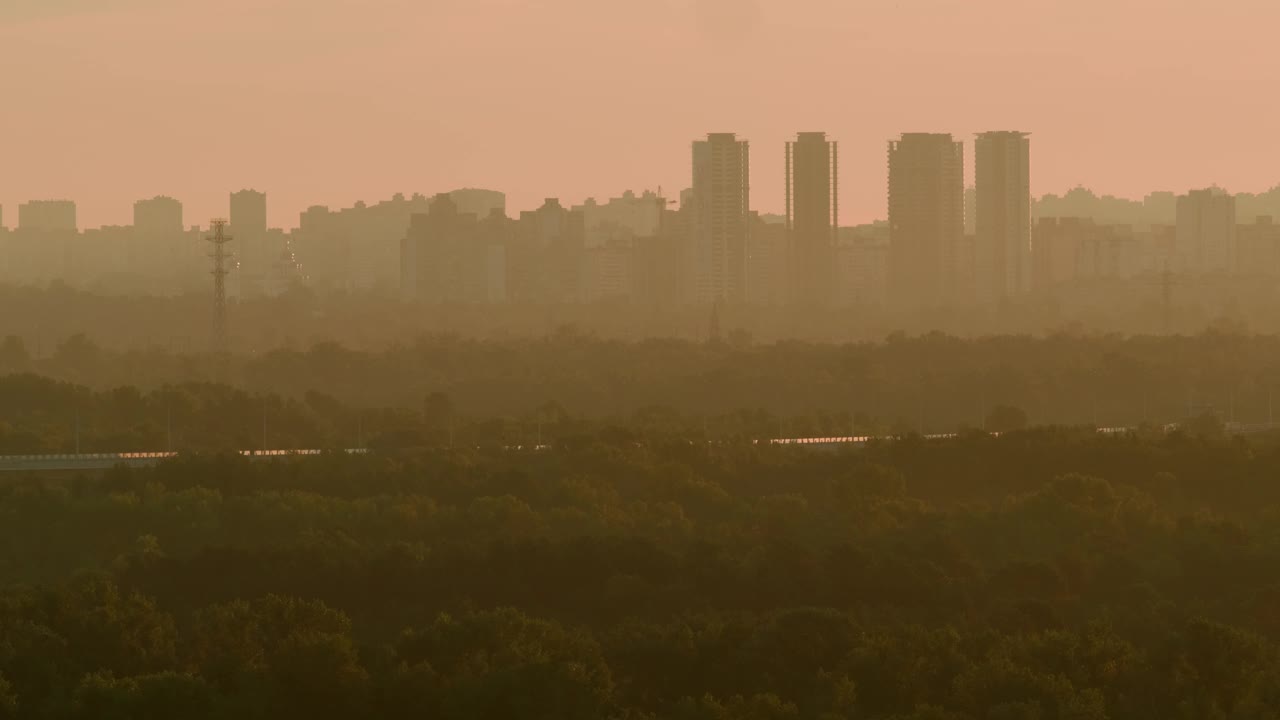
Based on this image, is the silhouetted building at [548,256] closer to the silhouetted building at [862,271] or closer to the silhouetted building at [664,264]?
the silhouetted building at [664,264]

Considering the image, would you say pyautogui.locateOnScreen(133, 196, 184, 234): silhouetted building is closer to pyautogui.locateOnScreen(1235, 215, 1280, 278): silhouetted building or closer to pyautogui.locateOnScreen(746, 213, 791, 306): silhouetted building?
pyautogui.locateOnScreen(746, 213, 791, 306): silhouetted building

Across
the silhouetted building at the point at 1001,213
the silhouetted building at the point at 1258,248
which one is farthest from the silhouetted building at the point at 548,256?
the silhouetted building at the point at 1258,248

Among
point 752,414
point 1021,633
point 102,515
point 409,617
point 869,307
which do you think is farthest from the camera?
point 869,307

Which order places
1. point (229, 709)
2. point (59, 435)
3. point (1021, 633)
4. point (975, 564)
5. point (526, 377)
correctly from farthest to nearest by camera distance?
point (526, 377) < point (59, 435) < point (975, 564) < point (1021, 633) < point (229, 709)

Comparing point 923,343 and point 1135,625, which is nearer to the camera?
point 1135,625

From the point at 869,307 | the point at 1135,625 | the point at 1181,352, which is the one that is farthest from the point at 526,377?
the point at 869,307

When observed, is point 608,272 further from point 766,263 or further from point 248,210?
point 248,210

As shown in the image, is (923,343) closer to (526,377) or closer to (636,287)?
(526,377)
